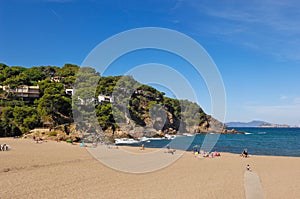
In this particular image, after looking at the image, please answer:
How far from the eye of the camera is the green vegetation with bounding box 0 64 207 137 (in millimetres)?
46469

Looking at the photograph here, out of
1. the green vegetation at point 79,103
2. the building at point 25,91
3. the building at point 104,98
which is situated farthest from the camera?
the building at point 25,91

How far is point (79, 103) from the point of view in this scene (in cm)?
5150

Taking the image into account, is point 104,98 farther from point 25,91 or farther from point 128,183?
point 128,183

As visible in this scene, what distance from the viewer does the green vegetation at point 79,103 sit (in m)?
46.5

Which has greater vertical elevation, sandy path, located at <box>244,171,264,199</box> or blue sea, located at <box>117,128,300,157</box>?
sandy path, located at <box>244,171,264,199</box>

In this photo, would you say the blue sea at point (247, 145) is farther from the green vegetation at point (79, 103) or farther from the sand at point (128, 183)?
the sand at point (128, 183)

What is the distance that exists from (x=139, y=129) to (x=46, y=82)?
74.8 ft

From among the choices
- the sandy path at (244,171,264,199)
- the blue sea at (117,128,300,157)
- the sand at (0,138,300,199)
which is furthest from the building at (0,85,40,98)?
the sandy path at (244,171,264,199)

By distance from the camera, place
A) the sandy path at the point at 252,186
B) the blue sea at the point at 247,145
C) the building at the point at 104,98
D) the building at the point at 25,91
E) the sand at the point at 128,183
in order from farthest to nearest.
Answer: the building at the point at 25,91 < the building at the point at 104,98 < the blue sea at the point at 247,145 < the sandy path at the point at 252,186 < the sand at the point at 128,183

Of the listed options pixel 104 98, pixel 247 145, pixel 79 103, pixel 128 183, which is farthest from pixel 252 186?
pixel 104 98

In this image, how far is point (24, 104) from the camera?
175 ft

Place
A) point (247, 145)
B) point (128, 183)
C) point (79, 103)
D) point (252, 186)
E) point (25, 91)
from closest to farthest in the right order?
1. point (128, 183)
2. point (252, 186)
3. point (247, 145)
4. point (79, 103)
5. point (25, 91)

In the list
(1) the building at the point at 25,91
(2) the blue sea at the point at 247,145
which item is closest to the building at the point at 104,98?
→ (2) the blue sea at the point at 247,145

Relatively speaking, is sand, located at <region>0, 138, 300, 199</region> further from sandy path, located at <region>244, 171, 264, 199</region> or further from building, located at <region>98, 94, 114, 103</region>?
building, located at <region>98, 94, 114, 103</region>
